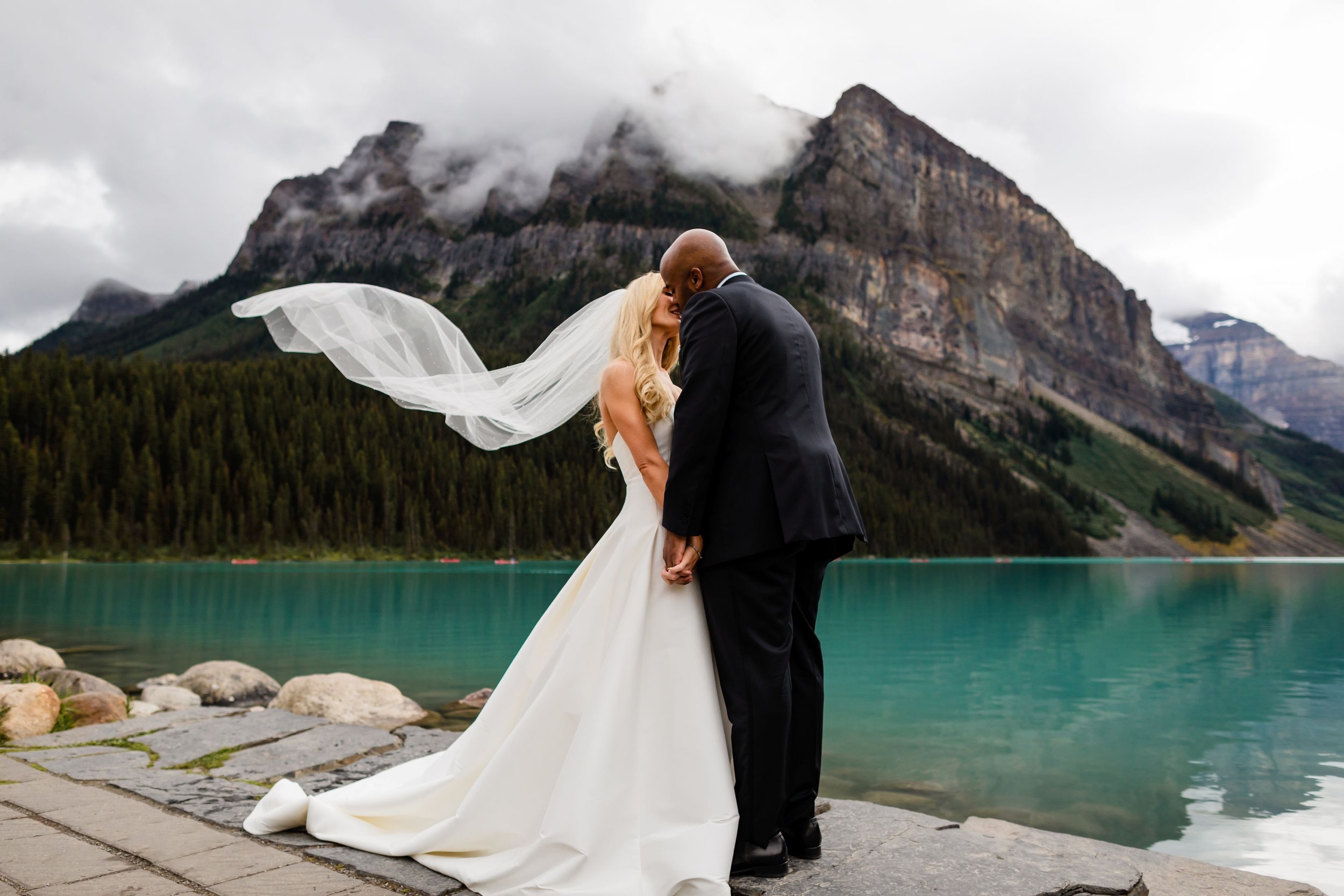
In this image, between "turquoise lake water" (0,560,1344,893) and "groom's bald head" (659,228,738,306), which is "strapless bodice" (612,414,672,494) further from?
"turquoise lake water" (0,560,1344,893)

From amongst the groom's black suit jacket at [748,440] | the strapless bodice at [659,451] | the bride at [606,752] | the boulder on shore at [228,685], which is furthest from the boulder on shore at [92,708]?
the groom's black suit jacket at [748,440]

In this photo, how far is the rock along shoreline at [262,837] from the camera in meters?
3.20

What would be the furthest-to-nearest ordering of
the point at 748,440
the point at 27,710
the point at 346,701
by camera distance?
the point at 346,701 → the point at 27,710 → the point at 748,440

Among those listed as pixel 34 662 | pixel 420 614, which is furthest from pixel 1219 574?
pixel 34 662

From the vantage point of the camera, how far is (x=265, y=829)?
149 inches

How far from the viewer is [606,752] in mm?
3307

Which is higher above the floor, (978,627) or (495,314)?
(495,314)

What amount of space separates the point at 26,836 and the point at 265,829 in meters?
0.92

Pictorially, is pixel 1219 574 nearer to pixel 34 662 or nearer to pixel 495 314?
pixel 34 662

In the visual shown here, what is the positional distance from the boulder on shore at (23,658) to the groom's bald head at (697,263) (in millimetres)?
11692

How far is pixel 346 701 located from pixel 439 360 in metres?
6.26

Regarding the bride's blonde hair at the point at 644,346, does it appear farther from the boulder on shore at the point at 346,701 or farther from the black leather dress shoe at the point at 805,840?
the boulder on shore at the point at 346,701

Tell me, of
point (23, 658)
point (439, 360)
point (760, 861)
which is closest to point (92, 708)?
point (439, 360)

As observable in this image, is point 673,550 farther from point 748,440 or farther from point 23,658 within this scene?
point 23,658
